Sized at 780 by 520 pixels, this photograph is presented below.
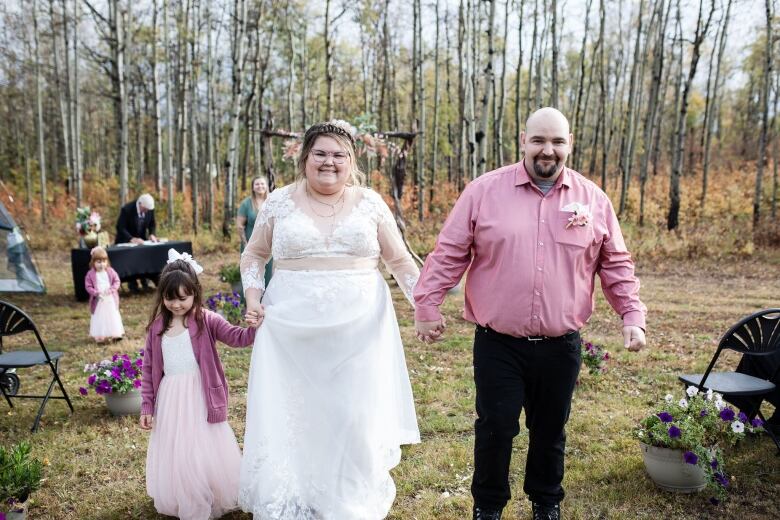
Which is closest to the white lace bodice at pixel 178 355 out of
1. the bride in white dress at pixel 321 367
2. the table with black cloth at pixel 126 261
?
the bride in white dress at pixel 321 367

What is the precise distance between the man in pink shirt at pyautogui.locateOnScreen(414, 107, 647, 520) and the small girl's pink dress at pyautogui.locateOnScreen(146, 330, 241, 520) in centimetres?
142

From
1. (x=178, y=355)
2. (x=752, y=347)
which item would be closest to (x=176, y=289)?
→ (x=178, y=355)

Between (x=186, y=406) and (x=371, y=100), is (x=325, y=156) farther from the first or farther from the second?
(x=371, y=100)

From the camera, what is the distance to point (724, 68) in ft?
98.8

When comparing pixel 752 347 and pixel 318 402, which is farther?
pixel 752 347

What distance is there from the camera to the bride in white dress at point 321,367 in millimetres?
3141

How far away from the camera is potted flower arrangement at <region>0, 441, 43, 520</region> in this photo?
301 centimetres

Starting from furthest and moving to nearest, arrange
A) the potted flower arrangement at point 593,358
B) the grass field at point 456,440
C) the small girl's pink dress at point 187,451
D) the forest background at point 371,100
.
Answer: the forest background at point 371,100 → the potted flower arrangement at point 593,358 → the grass field at point 456,440 → the small girl's pink dress at point 187,451

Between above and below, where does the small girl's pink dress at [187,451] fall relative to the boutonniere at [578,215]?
below

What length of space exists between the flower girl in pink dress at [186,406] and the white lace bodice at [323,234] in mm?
404

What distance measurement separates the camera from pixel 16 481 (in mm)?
3053

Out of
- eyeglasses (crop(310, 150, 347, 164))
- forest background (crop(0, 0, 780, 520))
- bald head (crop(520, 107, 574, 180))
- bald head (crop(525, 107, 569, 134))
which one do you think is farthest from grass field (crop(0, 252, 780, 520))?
bald head (crop(525, 107, 569, 134))

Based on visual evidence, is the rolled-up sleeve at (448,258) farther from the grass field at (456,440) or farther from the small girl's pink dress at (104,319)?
the small girl's pink dress at (104,319)

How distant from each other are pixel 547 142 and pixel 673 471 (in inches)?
88.1
